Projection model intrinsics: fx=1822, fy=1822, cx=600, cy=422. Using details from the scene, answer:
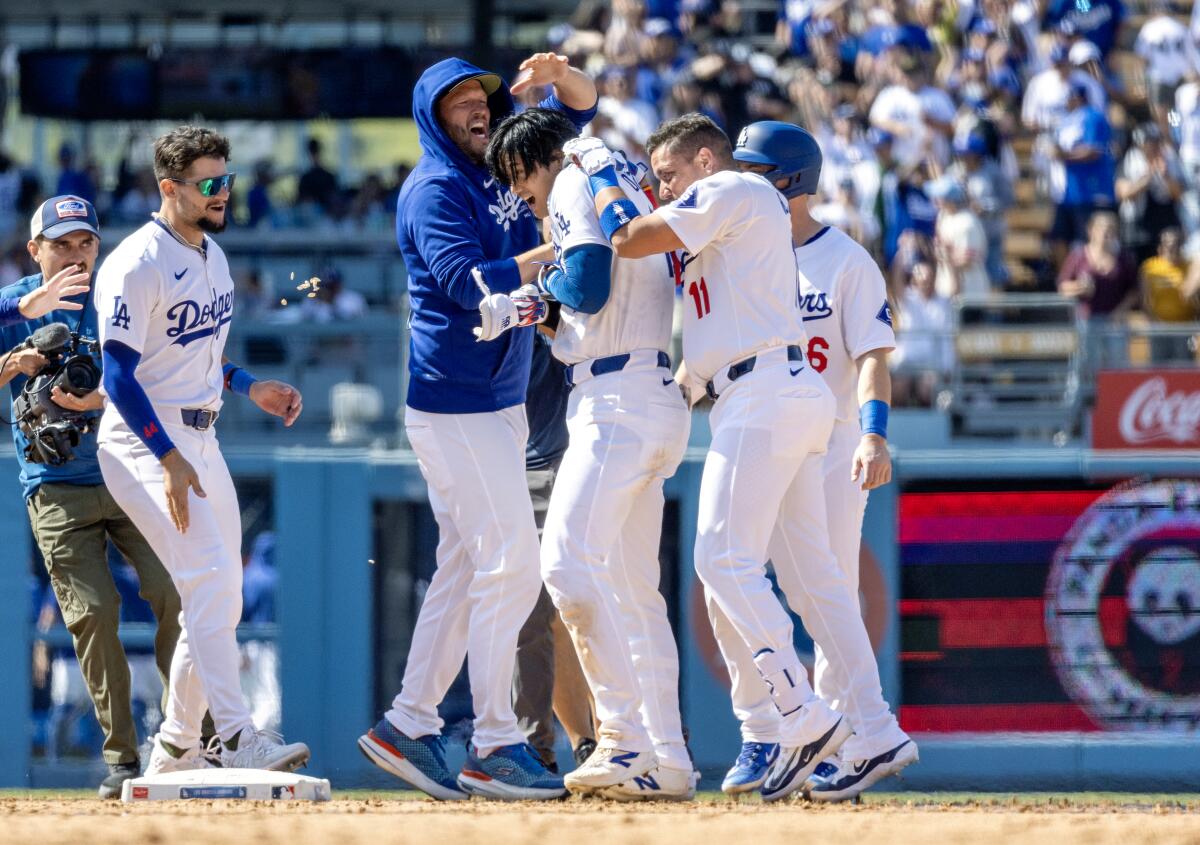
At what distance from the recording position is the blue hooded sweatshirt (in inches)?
218

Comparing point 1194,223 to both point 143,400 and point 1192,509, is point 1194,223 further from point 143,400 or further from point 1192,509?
point 143,400

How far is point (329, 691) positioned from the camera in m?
7.22

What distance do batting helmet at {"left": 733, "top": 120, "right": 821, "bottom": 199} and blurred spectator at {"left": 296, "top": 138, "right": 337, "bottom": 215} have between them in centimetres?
1085

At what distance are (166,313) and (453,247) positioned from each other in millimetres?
946

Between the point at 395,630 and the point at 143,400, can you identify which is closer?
the point at 143,400

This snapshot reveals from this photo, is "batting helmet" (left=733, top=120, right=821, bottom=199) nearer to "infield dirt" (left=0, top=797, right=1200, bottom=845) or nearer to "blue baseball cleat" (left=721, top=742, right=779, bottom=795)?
"blue baseball cleat" (left=721, top=742, right=779, bottom=795)

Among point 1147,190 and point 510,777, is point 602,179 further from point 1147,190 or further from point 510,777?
point 1147,190

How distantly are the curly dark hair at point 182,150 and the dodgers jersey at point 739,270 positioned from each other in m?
1.58

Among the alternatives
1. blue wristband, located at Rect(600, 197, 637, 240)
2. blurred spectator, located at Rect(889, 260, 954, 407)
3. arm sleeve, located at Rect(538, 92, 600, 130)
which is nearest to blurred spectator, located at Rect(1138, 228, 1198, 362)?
blurred spectator, located at Rect(889, 260, 954, 407)

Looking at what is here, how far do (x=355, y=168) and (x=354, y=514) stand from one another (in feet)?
33.4

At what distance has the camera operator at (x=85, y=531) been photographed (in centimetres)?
612

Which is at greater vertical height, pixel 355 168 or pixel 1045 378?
pixel 355 168

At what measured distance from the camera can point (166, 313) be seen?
567 cm

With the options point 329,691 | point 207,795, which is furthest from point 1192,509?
point 207,795
